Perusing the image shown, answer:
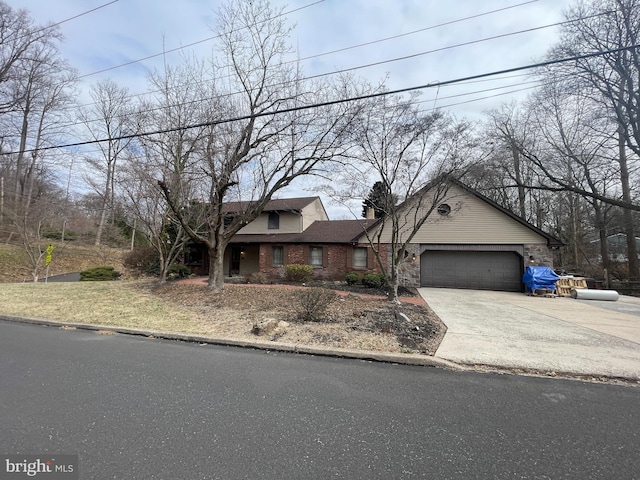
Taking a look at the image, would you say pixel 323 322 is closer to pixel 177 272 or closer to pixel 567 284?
pixel 567 284

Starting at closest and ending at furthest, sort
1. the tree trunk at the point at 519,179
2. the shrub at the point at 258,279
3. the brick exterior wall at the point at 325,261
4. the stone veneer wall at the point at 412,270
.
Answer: the shrub at the point at 258,279 < the stone veneer wall at the point at 412,270 < the brick exterior wall at the point at 325,261 < the tree trunk at the point at 519,179

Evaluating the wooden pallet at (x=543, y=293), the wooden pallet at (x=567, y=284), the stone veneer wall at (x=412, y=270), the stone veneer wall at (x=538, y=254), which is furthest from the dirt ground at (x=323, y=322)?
the stone veneer wall at (x=538, y=254)

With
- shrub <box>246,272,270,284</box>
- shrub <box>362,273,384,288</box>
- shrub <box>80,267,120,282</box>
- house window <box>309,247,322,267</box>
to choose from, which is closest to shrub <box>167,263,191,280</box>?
shrub <box>80,267,120,282</box>

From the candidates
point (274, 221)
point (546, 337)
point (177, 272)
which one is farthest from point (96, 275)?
point (546, 337)

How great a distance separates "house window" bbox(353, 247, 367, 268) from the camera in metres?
18.2

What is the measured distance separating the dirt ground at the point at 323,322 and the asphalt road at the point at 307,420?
103 centimetres

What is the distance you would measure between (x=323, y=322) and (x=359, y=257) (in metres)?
11.3

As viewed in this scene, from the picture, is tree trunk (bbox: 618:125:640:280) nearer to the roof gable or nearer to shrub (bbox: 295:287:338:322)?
the roof gable

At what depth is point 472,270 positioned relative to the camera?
16656 mm

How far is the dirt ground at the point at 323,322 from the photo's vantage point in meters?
5.83

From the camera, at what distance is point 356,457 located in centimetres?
251

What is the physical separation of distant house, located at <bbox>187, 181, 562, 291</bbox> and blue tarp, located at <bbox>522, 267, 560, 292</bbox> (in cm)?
107

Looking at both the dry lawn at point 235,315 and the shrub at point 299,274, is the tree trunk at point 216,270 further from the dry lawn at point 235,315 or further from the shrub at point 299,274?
the shrub at point 299,274

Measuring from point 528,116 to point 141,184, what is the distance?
23.8 metres
